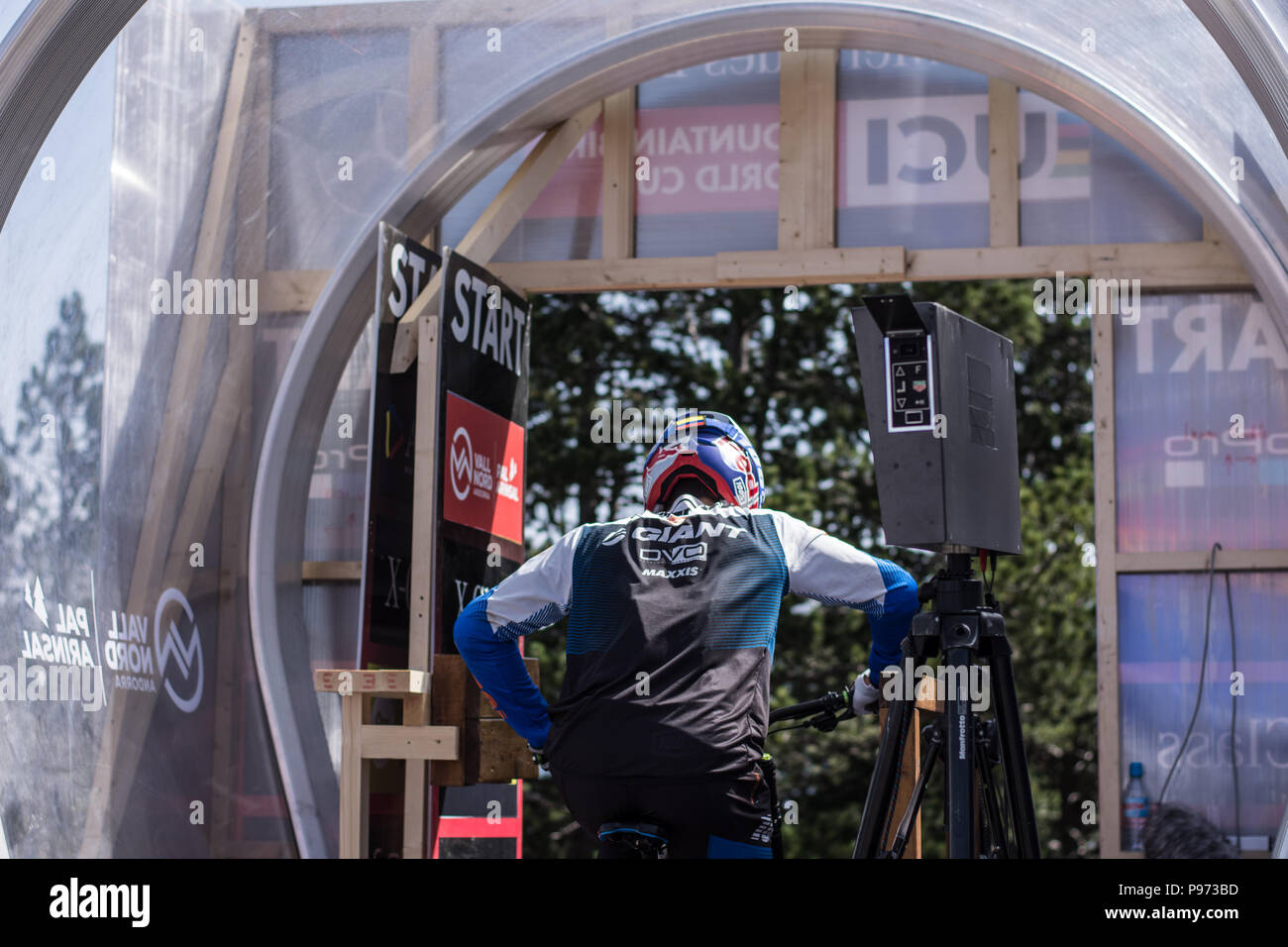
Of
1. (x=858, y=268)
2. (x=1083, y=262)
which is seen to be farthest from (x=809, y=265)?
(x=1083, y=262)

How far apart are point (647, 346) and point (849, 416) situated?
5.83 feet

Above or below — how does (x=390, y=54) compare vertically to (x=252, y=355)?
above

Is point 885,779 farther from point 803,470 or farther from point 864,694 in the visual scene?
point 803,470

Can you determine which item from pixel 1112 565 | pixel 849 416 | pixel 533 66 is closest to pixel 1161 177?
pixel 1112 565

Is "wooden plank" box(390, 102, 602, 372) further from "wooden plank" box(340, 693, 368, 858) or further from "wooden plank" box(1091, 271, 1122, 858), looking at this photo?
"wooden plank" box(1091, 271, 1122, 858)

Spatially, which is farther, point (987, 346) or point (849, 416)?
point (849, 416)

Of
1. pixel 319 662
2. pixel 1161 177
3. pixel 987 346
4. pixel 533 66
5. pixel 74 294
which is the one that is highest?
pixel 533 66

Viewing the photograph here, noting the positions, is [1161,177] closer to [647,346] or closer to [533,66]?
[533,66]

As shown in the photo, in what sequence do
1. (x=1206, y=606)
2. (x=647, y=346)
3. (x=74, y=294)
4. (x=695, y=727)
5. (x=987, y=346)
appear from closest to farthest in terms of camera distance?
(x=695, y=727) → (x=987, y=346) → (x=74, y=294) → (x=1206, y=606) → (x=647, y=346)

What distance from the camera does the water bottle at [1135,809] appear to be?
616 centimetres

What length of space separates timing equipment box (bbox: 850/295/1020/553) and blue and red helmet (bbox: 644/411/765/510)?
1.18 ft

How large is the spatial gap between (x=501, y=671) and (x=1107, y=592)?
3.14 metres

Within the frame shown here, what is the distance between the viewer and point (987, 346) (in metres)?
3.96
